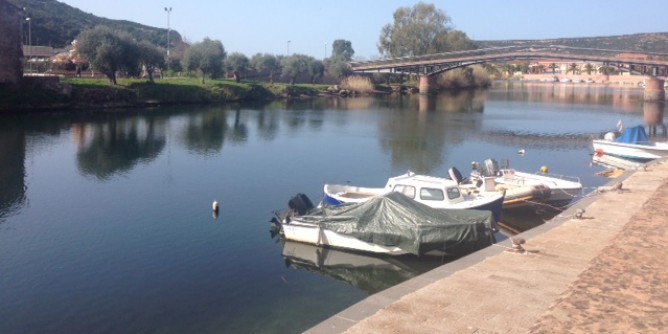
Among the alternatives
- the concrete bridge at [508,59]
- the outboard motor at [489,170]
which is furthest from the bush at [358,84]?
the outboard motor at [489,170]

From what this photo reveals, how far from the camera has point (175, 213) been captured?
23531 millimetres

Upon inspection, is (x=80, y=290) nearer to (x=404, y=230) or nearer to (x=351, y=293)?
(x=351, y=293)

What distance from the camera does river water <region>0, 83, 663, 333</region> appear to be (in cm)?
1495

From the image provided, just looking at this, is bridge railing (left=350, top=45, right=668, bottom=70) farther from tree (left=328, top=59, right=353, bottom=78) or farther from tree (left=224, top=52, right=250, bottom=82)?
tree (left=224, top=52, right=250, bottom=82)

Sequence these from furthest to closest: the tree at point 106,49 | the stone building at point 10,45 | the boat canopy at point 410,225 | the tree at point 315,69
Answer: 1. the tree at point 315,69
2. the tree at point 106,49
3. the stone building at point 10,45
4. the boat canopy at point 410,225

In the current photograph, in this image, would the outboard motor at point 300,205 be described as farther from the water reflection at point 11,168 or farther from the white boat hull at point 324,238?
the water reflection at point 11,168

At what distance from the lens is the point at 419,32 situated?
132000mm

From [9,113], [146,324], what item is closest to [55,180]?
[146,324]

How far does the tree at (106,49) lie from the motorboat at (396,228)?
53726mm

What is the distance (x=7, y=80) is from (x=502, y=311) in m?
57.1

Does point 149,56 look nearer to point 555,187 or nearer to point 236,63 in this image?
point 236,63

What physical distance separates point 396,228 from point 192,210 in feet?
29.9

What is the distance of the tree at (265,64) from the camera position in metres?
114

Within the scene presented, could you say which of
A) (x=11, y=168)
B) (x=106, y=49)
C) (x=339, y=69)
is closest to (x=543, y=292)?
(x=11, y=168)
